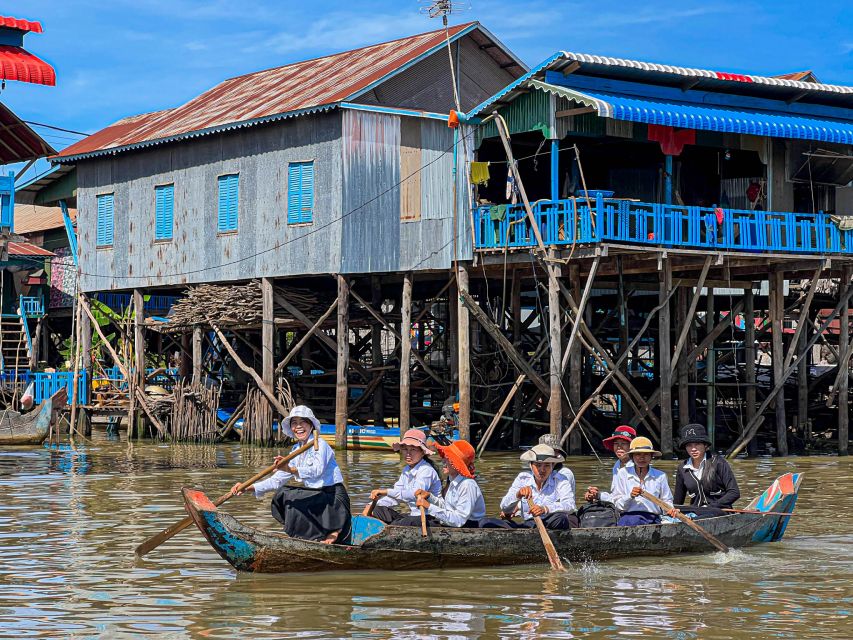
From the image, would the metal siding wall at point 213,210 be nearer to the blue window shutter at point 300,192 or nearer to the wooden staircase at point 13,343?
the blue window shutter at point 300,192

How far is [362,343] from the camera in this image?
32.7 meters

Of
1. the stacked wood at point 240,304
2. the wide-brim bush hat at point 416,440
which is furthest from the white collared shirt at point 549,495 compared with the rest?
the stacked wood at point 240,304

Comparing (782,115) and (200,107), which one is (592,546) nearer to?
(782,115)

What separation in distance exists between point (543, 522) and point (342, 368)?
13486 millimetres

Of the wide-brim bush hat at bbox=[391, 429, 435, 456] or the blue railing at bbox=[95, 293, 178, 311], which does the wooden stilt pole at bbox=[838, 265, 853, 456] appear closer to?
the wide-brim bush hat at bbox=[391, 429, 435, 456]

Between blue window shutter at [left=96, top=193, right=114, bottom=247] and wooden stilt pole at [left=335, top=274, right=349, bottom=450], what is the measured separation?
7.95m

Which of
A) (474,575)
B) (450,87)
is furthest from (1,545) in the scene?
(450,87)

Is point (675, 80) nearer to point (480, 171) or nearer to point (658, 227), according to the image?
point (658, 227)

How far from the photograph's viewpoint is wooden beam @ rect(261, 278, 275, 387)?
89.4ft

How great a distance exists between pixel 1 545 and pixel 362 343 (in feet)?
63.4

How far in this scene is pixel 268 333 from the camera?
2736 cm

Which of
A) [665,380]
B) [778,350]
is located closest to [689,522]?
[665,380]

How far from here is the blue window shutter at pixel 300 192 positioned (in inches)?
1047

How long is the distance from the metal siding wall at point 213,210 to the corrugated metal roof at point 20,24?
5.74m
